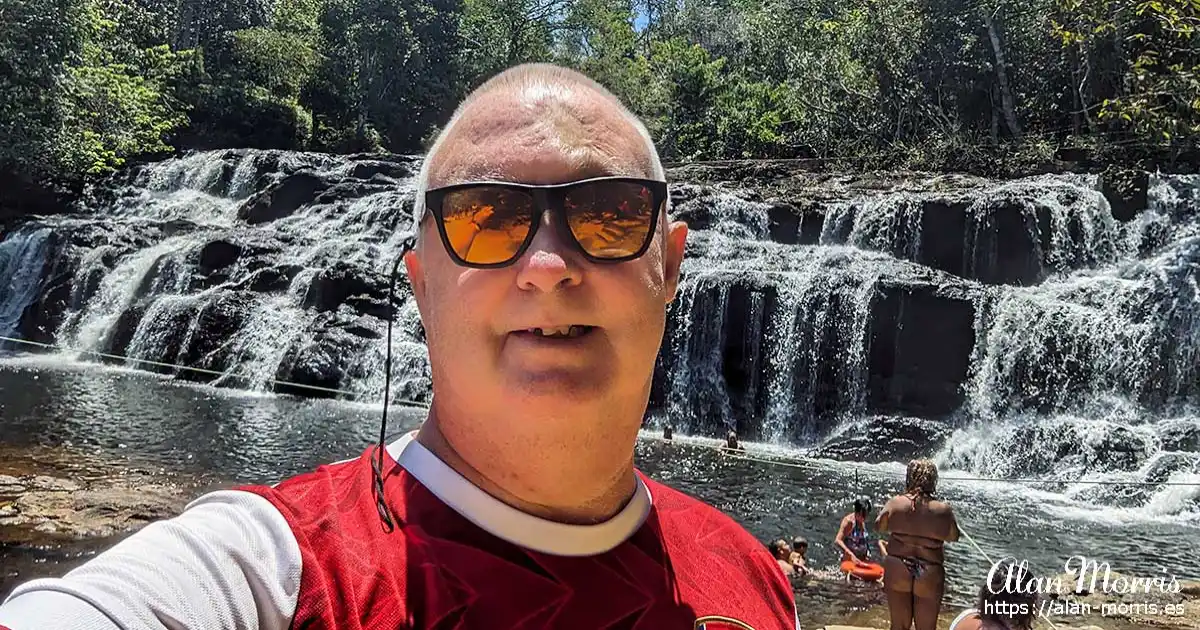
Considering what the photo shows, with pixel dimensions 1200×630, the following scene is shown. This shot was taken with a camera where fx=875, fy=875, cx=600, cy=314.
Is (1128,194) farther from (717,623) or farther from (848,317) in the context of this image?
(717,623)

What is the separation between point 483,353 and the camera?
1.33 m

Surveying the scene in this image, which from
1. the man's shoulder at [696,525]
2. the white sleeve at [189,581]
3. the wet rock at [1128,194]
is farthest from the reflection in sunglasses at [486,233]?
the wet rock at [1128,194]

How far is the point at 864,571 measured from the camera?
7961 millimetres

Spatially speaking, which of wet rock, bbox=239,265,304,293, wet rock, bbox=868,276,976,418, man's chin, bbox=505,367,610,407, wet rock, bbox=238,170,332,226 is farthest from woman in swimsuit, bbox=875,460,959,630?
wet rock, bbox=238,170,332,226

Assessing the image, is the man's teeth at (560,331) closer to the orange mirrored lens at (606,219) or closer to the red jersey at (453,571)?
the orange mirrored lens at (606,219)

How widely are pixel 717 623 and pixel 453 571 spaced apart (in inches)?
18.8

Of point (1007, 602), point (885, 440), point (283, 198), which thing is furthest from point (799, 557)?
point (283, 198)

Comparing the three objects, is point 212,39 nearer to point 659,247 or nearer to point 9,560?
point 9,560

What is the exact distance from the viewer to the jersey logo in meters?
1.40

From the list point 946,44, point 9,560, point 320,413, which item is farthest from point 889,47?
point 9,560

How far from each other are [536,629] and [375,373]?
57.7ft

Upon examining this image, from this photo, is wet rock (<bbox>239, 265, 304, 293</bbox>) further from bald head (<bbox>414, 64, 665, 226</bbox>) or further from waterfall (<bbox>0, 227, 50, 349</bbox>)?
bald head (<bbox>414, 64, 665, 226</bbox>)

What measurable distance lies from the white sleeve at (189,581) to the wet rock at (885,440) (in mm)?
14482

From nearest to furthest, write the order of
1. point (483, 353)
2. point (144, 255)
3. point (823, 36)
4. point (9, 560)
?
1. point (483, 353)
2. point (9, 560)
3. point (144, 255)
4. point (823, 36)
